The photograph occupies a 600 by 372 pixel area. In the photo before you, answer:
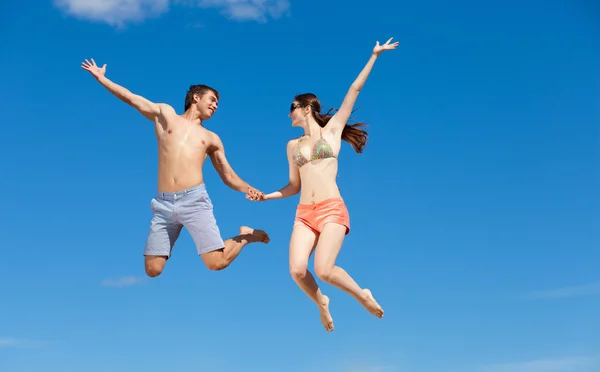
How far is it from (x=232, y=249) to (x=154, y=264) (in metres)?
1.15

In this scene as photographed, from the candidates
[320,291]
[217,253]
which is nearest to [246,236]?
[217,253]

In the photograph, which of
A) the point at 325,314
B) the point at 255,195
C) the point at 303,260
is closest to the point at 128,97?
the point at 255,195

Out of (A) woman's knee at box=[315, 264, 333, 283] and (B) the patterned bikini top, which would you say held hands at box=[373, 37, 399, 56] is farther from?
(A) woman's knee at box=[315, 264, 333, 283]

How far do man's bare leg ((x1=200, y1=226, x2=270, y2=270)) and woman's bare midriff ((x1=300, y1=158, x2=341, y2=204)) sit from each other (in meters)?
1.21

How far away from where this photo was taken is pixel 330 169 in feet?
32.3

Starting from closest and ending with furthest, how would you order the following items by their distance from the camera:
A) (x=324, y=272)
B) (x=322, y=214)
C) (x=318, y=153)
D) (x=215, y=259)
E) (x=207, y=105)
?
(x=324, y=272) < (x=322, y=214) < (x=318, y=153) < (x=215, y=259) < (x=207, y=105)

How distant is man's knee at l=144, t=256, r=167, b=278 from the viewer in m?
10.2

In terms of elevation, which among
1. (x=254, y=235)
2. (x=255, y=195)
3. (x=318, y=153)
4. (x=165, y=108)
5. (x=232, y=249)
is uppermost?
(x=165, y=108)

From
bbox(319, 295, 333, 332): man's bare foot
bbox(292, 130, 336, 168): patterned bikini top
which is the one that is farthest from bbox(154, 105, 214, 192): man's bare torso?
bbox(319, 295, 333, 332): man's bare foot

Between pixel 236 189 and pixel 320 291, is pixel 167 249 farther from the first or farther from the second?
pixel 320 291

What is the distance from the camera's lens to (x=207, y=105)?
1063 cm

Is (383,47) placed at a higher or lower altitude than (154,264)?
higher

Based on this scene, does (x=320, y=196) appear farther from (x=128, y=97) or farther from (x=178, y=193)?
(x=128, y=97)

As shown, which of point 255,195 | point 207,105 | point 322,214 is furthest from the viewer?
point 207,105
